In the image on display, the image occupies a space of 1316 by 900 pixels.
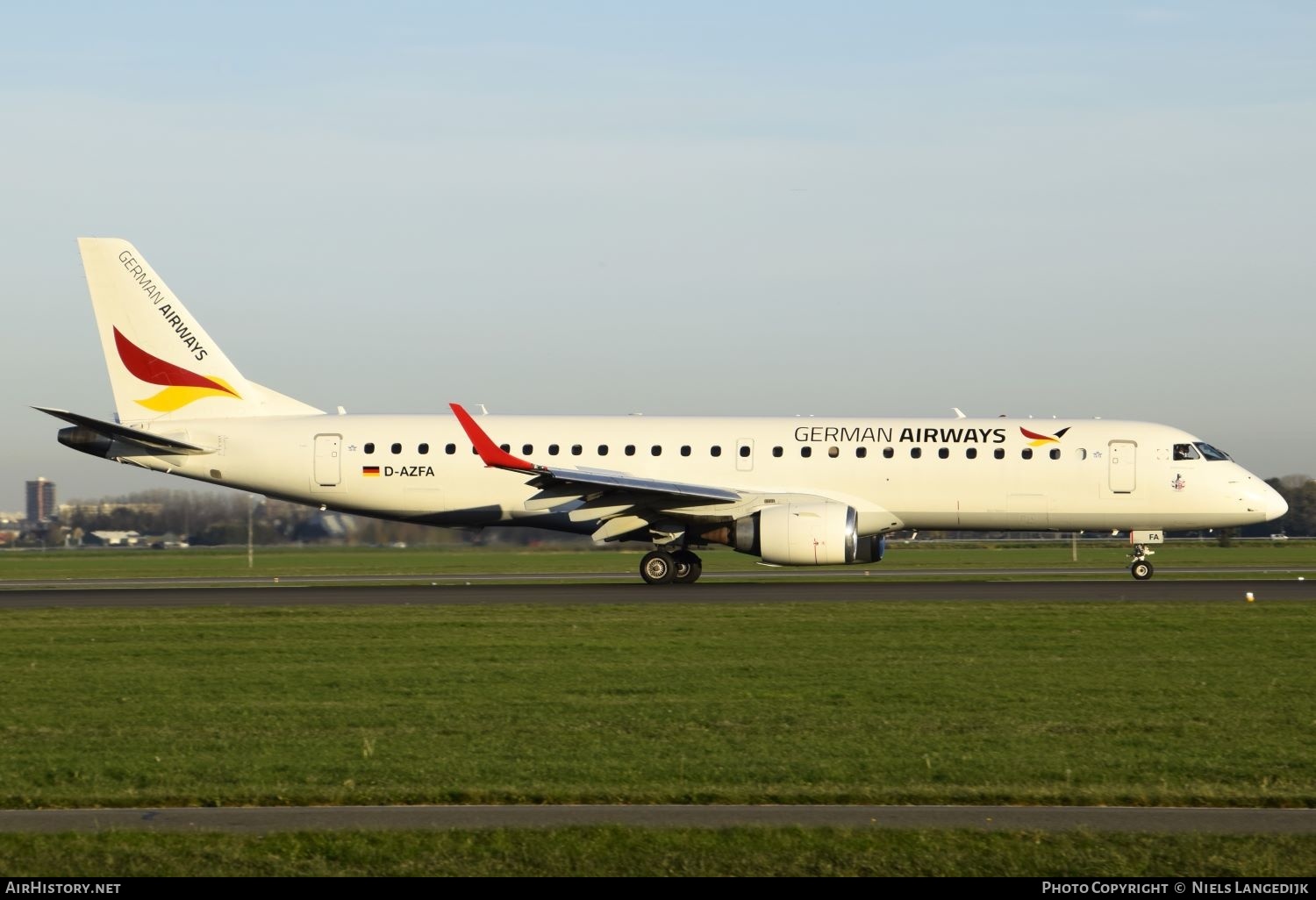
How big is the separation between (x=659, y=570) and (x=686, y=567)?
2.20ft

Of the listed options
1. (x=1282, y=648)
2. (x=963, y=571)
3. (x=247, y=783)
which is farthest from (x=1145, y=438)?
(x=247, y=783)

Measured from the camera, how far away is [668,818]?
914 centimetres

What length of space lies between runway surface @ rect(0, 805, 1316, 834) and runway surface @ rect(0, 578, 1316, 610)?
17096mm

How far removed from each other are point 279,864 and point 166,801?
229 centimetres

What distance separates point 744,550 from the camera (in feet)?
104

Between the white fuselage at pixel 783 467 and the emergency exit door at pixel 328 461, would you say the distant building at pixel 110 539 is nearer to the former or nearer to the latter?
the white fuselage at pixel 783 467

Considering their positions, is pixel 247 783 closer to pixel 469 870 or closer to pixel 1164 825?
pixel 469 870

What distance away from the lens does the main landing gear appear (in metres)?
33.1

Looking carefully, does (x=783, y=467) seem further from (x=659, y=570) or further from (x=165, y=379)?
(x=165, y=379)

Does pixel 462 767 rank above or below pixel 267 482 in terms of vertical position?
below

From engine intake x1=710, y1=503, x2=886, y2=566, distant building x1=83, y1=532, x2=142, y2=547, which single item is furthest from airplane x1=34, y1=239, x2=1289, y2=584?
distant building x1=83, y1=532, x2=142, y2=547

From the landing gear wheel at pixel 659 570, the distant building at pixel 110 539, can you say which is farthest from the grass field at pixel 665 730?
the distant building at pixel 110 539

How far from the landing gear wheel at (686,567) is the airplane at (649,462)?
0.14 feet

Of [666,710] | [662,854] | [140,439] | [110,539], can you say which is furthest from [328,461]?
[110,539]
